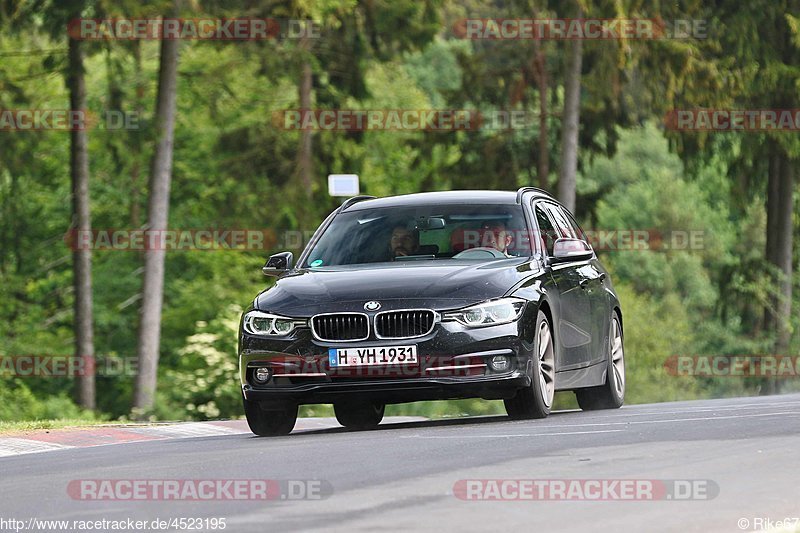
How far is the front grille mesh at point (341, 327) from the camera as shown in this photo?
12992 millimetres

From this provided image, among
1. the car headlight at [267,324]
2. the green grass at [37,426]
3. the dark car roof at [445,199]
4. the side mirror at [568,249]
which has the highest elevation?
the dark car roof at [445,199]

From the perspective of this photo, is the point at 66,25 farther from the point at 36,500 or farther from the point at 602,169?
the point at 602,169

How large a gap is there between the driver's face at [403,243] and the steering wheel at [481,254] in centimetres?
43

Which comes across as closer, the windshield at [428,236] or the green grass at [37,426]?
the windshield at [428,236]

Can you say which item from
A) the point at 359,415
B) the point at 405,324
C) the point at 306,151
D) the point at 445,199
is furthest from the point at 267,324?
the point at 306,151

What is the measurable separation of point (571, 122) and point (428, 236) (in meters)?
22.9

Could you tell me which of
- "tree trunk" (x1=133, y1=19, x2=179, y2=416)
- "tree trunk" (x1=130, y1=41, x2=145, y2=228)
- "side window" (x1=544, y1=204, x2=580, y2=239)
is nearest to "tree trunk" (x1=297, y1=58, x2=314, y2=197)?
"tree trunk" (x1=130, y1=41, x2=145, y2=228)

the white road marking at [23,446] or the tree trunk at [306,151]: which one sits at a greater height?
the white road marking at [23,446]

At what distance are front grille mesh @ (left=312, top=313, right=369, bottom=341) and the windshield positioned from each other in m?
1.39

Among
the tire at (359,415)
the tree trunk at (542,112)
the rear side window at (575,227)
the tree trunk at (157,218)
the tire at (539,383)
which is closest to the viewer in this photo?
the tire at (539,383)

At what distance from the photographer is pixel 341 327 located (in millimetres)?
13062

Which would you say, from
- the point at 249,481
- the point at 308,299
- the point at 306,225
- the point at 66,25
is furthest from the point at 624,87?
the point at 249,481

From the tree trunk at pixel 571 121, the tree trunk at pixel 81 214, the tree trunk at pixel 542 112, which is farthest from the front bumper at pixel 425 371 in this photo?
the tree trunk at pixel 542 112

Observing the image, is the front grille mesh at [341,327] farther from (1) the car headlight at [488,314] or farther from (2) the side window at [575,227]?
(2) the side window at [575,227]
